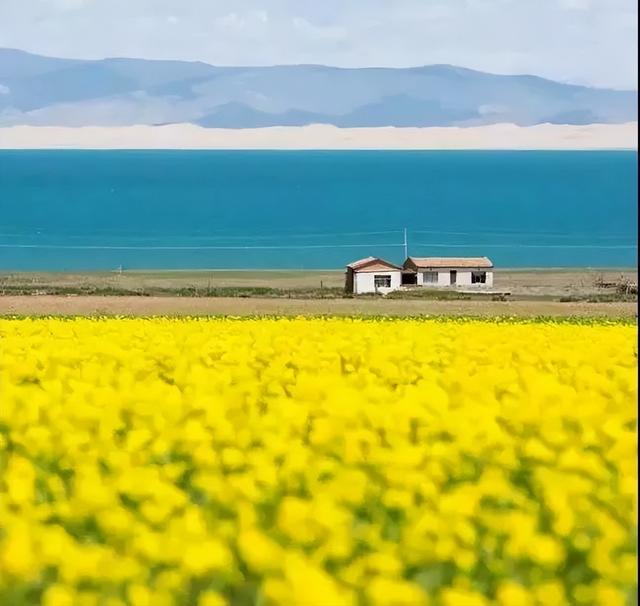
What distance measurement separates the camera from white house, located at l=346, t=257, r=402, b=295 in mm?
49812

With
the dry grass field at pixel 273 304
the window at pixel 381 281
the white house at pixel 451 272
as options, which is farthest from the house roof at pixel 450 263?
the dry grass field at pixel 273 304

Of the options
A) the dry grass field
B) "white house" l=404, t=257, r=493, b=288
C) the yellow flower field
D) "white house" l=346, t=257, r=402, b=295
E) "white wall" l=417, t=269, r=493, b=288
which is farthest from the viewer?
"white house" l=404, t=257, r=493, b=288

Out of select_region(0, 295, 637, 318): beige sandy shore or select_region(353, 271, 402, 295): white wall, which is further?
select_region(353, 271, 402, 295): white wall

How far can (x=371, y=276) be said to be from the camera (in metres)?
50.2

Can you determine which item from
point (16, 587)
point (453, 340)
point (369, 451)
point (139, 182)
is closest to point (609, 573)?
point (369, 451)

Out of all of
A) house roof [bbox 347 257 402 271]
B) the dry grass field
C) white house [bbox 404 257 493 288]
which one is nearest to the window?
house roof [bbox 347 257 402 271]

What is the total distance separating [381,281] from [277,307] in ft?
69.8

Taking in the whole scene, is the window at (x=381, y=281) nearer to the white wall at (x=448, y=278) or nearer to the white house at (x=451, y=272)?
the white house at (x=451, y=272)

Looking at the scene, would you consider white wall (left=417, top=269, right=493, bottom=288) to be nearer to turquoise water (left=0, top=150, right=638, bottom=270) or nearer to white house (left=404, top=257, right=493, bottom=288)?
white house (left=404, top=257, right=493, bottom=288)

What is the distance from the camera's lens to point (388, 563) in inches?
144

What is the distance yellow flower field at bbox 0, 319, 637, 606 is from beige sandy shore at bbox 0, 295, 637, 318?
1994cm

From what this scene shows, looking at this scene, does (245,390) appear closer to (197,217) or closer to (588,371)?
(588,371)

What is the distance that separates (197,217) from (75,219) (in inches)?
493

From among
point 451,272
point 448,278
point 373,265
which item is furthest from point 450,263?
point 373,265
